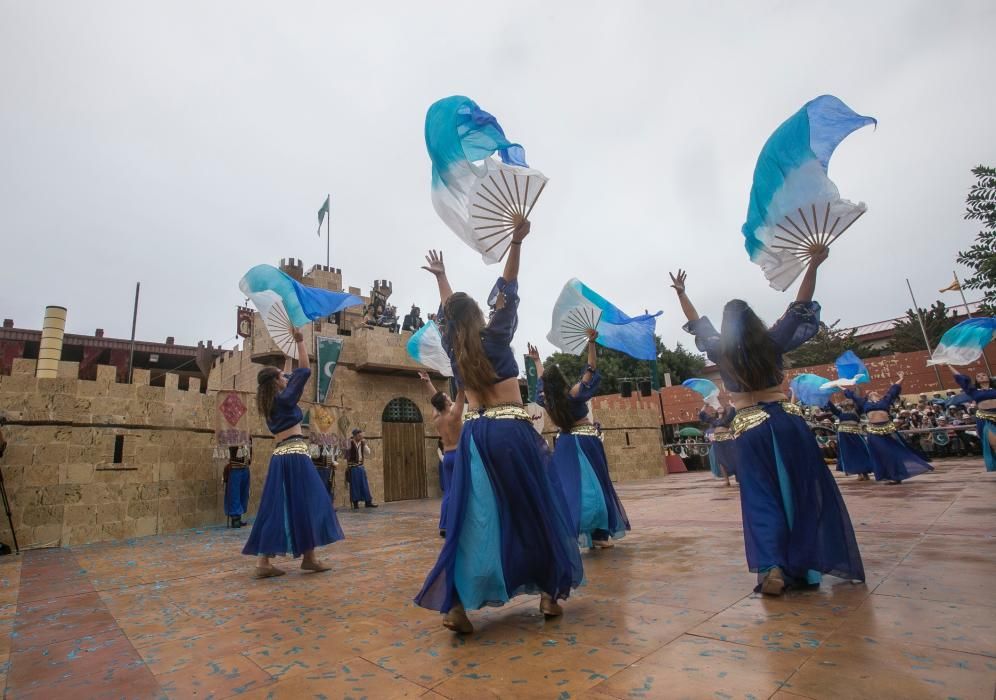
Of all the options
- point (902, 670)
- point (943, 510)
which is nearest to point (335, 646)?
point (902, 670)

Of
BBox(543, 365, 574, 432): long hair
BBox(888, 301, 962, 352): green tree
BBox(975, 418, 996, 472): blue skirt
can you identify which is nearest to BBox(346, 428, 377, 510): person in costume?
BBox(543, 365, 574, 432): long hair

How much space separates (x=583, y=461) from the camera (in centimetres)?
511

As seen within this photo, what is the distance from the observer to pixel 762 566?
2.74 meters

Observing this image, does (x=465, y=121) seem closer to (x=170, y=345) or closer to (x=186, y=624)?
(x=186, y=624)

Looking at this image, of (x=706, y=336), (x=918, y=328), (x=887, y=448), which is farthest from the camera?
(x=918, y=328)

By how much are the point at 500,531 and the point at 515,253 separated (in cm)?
152

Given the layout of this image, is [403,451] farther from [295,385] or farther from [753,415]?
[753,415]

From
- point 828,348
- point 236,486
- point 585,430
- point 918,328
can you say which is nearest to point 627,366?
point 828,348

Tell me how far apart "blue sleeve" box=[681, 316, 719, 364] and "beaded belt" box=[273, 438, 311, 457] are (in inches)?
146

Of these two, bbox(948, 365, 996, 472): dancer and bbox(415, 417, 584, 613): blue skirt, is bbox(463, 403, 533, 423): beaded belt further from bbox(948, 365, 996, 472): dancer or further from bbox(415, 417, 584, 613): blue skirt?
bbox(948, 365, 996, 472): dancer

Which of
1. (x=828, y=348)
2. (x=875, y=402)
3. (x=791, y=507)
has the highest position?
(x=828, y=348)

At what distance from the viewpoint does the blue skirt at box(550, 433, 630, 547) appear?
479 cm

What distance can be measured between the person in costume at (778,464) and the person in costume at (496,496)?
1.14m

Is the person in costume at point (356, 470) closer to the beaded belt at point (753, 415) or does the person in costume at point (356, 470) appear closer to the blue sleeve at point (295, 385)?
the blue sleeve at point (295, 385)
